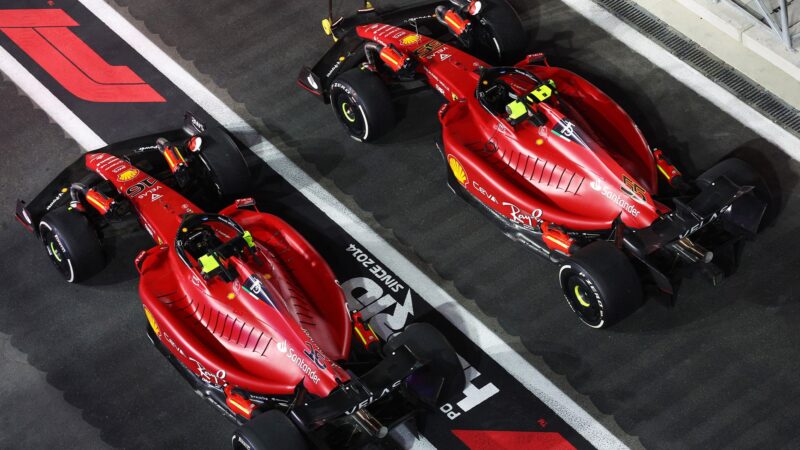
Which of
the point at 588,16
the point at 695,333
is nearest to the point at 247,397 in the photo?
the point at 695,333

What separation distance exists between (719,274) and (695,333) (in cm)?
60

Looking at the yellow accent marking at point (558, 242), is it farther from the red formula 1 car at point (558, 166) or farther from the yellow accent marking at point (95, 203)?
the yellow accent marking at point (95, 203)

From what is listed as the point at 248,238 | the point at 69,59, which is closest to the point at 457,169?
the point at 248,238

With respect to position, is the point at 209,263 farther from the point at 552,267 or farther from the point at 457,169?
the point at 552,267

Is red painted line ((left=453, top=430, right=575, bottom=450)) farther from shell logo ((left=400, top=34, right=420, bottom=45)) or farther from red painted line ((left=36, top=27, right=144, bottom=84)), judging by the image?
red painted line ((left=36, top=27, right=144, bottom=84))

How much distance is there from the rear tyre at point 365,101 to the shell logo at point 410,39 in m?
0.51

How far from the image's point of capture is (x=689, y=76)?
49.4 feet

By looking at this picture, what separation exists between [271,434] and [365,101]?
420 cm

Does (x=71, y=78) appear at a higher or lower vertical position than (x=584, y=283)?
higher

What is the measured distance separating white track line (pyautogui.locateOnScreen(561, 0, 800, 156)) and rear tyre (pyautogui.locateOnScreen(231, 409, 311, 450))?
6.13m

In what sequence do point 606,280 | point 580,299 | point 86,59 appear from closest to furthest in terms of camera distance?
point 606,280, point 580,299, point 86,59

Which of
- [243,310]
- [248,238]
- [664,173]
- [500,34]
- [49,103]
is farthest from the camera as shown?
[49,103]

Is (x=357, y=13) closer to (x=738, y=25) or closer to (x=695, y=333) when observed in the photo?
(x=738, y=25)

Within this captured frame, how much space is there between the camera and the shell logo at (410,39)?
1464 cm
